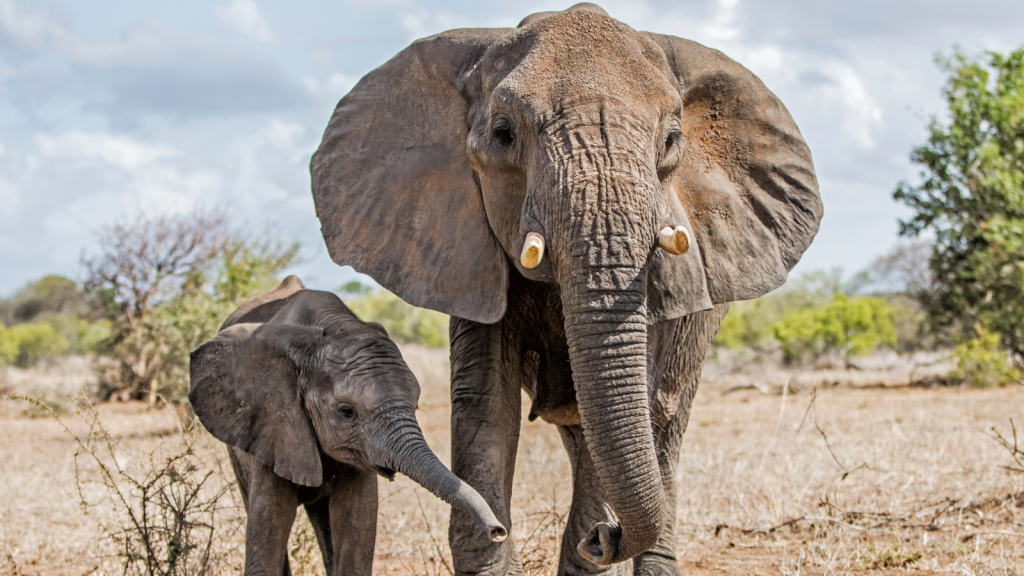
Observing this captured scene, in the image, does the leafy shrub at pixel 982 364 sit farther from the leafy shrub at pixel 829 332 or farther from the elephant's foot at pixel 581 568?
Result: the elephant's foot at pixel 581 568

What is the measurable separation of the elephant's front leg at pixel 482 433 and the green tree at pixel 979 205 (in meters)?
14.9

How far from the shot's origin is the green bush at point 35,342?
31.5m

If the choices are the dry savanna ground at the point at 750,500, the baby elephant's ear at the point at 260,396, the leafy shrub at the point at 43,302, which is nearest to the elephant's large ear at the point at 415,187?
the baby elephant's ear at the point at 260,396

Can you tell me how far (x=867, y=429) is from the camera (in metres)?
10.6

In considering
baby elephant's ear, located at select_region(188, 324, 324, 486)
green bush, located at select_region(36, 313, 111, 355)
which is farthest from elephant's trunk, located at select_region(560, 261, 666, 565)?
green bush, located at select_region(36, 313, 111, 355)

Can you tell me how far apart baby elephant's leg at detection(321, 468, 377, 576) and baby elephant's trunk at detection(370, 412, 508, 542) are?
57 centimetres

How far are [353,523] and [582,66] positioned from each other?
83.4 inches

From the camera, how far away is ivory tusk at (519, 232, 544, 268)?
3385mm

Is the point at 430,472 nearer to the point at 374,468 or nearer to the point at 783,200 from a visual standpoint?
the point at 374,468

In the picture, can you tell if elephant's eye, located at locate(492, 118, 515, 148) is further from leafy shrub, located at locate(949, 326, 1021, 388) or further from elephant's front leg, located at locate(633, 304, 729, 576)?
leafy shrub, located at locate(949, 326, 1021, 388)

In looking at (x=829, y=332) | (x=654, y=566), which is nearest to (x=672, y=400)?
(x=654, y=566)

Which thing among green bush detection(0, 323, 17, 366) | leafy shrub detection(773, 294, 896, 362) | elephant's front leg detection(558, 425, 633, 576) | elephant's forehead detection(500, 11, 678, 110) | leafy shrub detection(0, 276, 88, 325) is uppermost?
leafy shrub detection(0, 276, 88, 325)

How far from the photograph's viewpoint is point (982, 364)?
16.1m

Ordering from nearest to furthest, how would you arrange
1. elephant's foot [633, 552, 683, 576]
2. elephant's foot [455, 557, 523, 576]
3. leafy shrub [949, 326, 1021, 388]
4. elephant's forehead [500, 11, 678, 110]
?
elephant's forehead [500, 11, 678, 110], elephant's foot [455, 557, 523, 576], elephant's foot [633, 552, 683, 576], leafy shrub [949, 326, 1021, 388]
